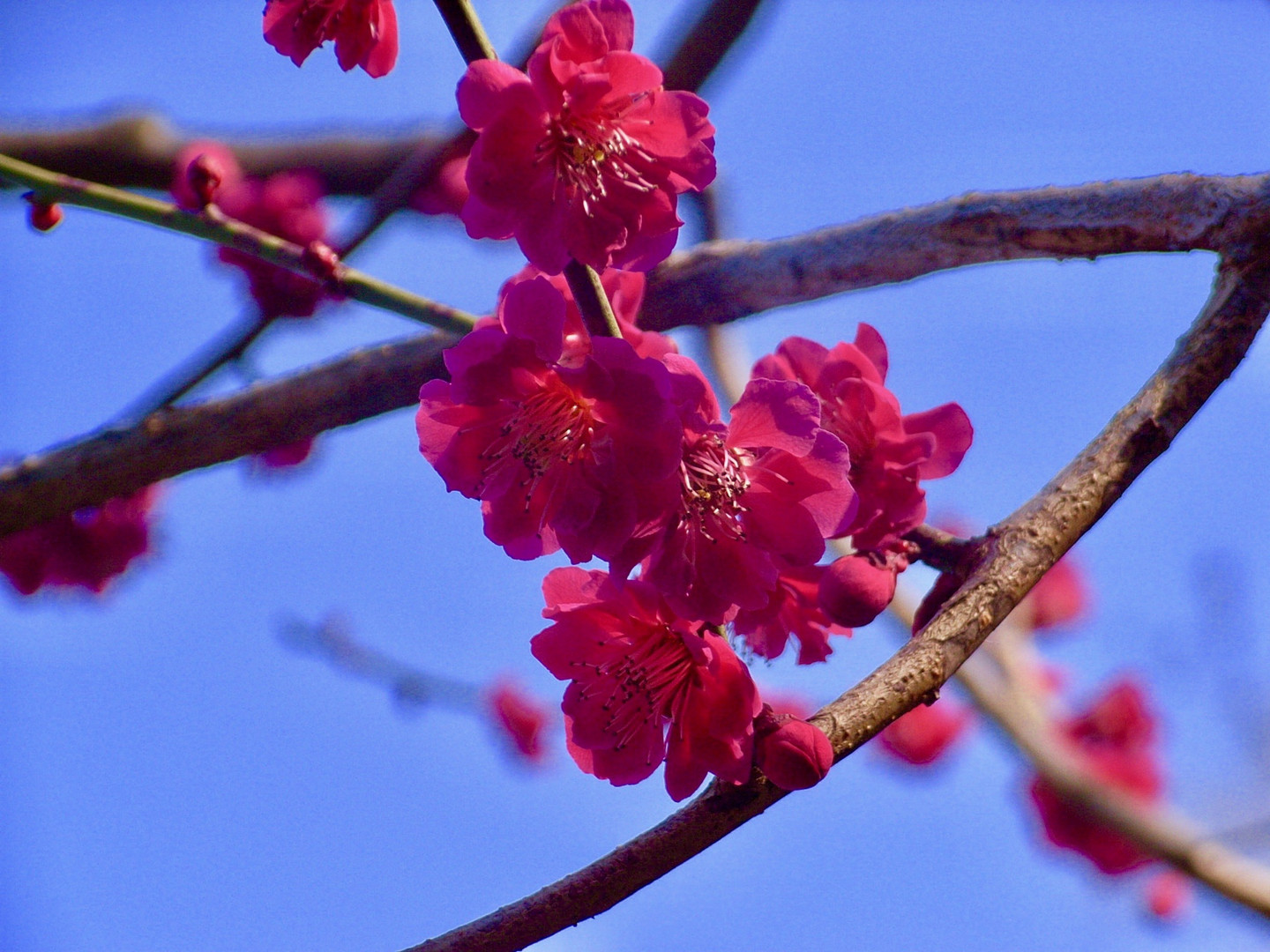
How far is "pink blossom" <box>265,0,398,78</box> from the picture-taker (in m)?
1.18

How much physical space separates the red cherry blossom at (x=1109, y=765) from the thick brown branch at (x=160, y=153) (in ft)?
10.6

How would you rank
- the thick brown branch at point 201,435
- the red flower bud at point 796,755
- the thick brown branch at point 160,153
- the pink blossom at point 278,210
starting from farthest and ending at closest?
the thick brown branch at point 160,153, the pink blossom at point 278,210, the thick brown branch at point 201,435, the red flower bud at point 796,755

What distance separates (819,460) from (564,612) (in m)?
0.32

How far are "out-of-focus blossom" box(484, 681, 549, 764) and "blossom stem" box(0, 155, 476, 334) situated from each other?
3461 millimetres

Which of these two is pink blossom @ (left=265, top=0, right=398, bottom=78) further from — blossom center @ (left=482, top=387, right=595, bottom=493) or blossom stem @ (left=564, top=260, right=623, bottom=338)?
blossom center @ (left=482, top=387, right=595, bottom=493)

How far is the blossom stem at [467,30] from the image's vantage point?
3.35ft

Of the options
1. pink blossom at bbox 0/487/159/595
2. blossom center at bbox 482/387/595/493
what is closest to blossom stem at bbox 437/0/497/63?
blossom center at bbox 482/387/595/493

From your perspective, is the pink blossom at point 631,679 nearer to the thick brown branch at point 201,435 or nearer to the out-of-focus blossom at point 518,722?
the thick brown branch at point 201,435

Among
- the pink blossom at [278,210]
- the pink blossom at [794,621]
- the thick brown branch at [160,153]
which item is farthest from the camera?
the thick brown branch at [160,153]

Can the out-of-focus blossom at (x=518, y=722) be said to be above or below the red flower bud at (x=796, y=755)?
above

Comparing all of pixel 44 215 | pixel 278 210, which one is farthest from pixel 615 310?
pixel 278 210

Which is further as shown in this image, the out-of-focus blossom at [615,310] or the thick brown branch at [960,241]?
the thick brown branch at [960,241]

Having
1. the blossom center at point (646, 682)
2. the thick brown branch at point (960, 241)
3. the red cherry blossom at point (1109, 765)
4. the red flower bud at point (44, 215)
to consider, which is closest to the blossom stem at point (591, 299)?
the blossom center at point (646, 682)

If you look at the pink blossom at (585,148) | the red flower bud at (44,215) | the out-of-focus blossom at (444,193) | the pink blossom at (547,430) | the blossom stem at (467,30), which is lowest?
the pink blossom at (547,430)
